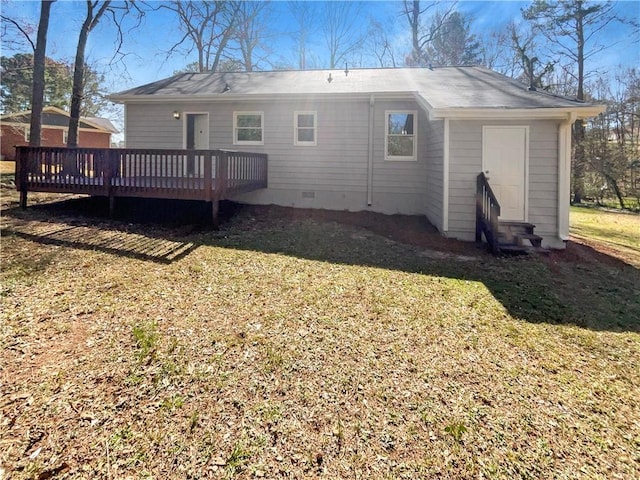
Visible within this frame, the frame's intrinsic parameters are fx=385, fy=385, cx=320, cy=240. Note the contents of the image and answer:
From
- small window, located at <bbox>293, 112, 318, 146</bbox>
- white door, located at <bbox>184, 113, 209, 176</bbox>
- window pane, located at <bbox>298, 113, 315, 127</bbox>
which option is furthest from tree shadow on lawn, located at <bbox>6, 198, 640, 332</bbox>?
window pane, located at <bbox>298, 113, 315, 127</bbox>

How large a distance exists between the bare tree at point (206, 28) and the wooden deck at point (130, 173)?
12.6 m

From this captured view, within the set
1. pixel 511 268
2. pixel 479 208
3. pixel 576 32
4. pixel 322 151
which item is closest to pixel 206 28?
pixel 322 151

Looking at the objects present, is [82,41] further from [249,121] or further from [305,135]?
[305,135]

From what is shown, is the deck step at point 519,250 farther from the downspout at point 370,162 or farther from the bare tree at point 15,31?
the bare tree at point 15,31

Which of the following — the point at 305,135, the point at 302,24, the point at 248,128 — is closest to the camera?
the point at 305,135

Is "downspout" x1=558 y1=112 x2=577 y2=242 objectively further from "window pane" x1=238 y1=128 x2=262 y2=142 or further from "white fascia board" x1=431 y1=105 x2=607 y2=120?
"window pane" x1=238 y1=128 x2=262 y2=142

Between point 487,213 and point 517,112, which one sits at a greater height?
point 517,112

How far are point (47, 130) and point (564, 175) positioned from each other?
30.1 m

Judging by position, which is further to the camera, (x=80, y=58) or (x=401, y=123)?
(x=80, y=58)

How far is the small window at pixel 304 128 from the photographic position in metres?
10.4

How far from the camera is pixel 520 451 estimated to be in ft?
7.97

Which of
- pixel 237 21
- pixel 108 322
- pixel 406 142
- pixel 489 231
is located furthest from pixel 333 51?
pixel 108 322

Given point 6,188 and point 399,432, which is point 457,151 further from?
point 6,188

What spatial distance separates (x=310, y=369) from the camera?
324 cm
